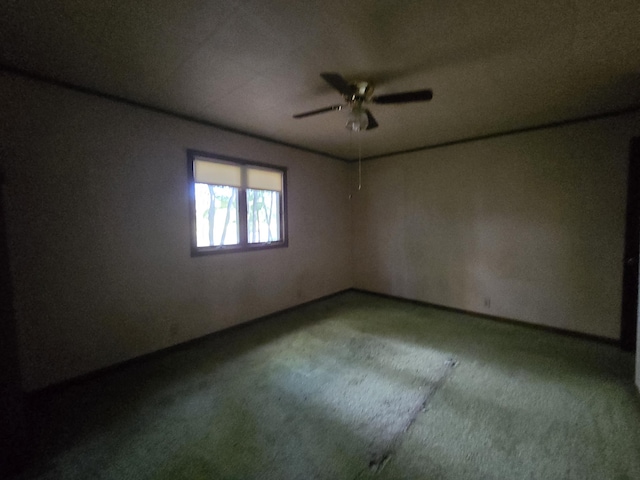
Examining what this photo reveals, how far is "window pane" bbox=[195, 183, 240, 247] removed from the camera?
3188mm

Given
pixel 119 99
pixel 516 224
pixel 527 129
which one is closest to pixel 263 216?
pixel 119 99

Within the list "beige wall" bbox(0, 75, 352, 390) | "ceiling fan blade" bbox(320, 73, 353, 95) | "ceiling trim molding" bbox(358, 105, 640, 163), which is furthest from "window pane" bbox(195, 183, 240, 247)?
"ceiling trim molding" bbox(358, 105, 640, 163)

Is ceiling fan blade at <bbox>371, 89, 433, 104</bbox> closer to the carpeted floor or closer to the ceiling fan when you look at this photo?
the ceiling fan

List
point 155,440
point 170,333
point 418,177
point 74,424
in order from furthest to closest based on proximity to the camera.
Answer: point 418,177, point 170,333, point 74,424, point 155,440

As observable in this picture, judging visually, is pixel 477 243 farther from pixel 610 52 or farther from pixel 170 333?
pixel 170 333

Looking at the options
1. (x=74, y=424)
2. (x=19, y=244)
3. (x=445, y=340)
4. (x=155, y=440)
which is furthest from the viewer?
(x=445, y=340)

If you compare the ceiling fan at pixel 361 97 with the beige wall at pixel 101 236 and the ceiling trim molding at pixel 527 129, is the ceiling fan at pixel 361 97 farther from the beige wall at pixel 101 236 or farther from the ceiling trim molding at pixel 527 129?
the ceiling trim molding at pixel 527 129

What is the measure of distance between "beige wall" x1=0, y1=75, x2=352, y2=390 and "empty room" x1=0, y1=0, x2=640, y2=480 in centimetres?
2

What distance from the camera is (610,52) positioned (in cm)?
187

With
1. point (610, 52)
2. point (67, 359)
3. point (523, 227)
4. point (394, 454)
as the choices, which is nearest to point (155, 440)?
point (67, 359)

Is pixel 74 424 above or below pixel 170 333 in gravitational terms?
below

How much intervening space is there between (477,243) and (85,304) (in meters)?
4.61

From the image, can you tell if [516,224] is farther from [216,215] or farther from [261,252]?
[216,215]

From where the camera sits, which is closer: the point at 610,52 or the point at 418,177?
the point at 610,52
